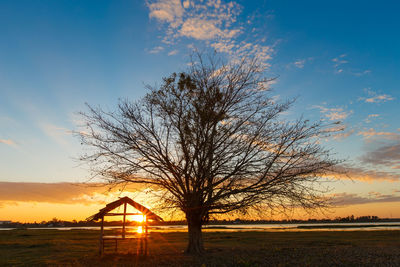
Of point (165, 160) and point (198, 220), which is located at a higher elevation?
point (165, 160)

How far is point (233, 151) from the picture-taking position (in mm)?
17172

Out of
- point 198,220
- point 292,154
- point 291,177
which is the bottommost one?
point 198,220

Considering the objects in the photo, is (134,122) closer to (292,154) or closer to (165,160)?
(165,160)

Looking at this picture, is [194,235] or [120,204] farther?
[120,204]

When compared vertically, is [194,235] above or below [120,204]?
below

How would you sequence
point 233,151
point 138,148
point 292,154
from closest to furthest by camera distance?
point 292,154 < point 233,151 < point 138,148

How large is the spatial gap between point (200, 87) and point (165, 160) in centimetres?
499

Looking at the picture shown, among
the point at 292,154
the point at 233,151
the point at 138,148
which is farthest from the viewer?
the point at 138,148

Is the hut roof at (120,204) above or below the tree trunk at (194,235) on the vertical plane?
above

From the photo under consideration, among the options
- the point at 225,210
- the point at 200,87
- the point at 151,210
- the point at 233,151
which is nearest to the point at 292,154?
the point at 233,151

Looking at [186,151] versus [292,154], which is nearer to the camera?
[292,154]

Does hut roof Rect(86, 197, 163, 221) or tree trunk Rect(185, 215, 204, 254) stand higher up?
hut roof Rect(86, 197, 163, 221)

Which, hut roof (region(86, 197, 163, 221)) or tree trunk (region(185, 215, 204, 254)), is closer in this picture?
tree trunk (region(185, 215, 204, 254))

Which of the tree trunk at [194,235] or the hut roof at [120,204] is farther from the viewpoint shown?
the hut roof at [120,204]
